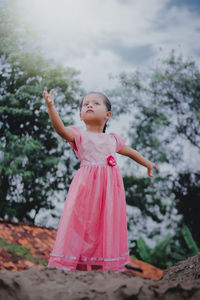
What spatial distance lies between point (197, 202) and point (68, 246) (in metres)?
4.89

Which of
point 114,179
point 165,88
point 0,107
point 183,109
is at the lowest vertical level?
point 114,179

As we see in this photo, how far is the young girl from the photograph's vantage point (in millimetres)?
2170

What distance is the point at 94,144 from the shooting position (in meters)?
2.46

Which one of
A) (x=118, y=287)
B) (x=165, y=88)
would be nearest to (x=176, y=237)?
(x=165, y=88)

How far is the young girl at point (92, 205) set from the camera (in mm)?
2170

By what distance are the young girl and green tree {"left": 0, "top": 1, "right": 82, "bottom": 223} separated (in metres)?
2.88

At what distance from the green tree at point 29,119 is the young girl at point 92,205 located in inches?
113

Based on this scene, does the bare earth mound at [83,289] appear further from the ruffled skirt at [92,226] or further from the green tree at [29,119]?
the green tree at [29,119]

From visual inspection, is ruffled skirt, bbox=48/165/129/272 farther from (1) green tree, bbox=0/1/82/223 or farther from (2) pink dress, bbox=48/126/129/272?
(1) green tree, bbox=0/1/82/223

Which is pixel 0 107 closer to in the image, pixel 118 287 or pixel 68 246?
pixel 68 246

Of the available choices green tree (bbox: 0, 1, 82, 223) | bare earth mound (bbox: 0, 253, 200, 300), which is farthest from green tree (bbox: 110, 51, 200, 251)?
bare earth mound (bbox: 0, 253, 200, 300)

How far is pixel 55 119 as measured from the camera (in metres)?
2.23

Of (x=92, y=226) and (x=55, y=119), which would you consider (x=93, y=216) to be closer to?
(x=92, y=226)

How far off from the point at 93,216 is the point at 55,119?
823 mm
